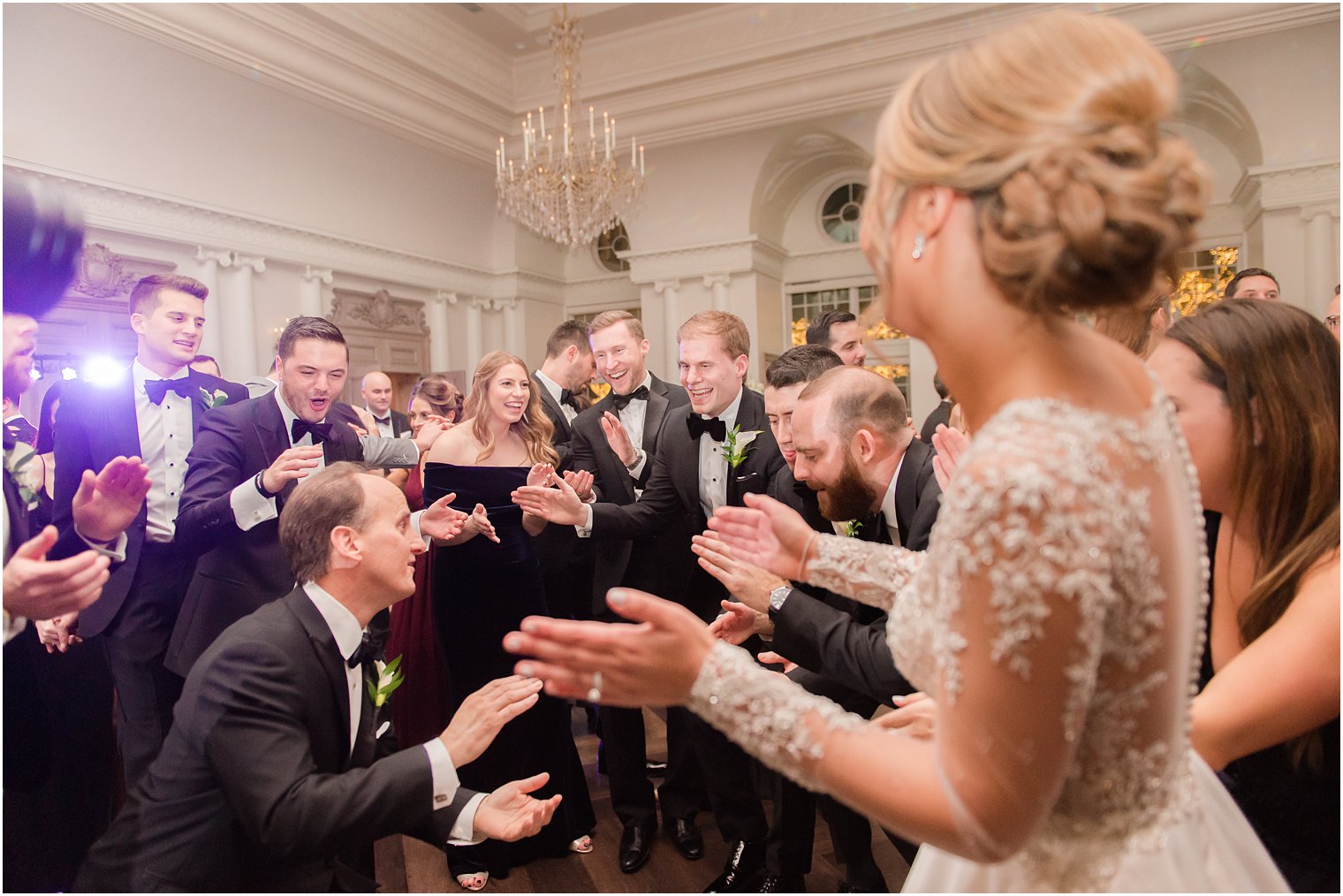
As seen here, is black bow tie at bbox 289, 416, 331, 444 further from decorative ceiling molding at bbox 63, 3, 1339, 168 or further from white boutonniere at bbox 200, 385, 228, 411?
decorative ceiling molding at bbox 63, 3, 1339, 168

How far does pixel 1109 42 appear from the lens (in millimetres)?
867

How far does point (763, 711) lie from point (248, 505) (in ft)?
8.20

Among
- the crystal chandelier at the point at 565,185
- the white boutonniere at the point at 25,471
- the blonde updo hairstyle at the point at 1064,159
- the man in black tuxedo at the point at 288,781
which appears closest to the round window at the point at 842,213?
the crystal chandelier at the point at 565,185

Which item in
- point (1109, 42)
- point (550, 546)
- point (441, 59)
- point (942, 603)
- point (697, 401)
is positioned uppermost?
point (441, 59)

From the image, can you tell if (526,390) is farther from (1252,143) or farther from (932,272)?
(1252,143)

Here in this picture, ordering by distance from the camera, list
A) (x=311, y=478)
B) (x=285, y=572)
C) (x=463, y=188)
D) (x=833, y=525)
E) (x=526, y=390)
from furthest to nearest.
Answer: (x=463, y=188) < (x=526, y=390) < (x=285, y=572) < (x=833, y=525) < (x=311, y=478)

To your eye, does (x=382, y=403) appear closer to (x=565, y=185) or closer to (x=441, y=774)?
(x=565, y=185)

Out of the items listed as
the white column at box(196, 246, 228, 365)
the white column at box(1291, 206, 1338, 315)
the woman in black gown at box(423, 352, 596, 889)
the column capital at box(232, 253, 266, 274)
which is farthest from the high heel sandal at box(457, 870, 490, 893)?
the white column at box(1291, 206, 1338, 315)

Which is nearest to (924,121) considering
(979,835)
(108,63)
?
(979,835)

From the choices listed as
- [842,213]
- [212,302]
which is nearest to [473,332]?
[212,302]

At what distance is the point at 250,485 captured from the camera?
2881mm

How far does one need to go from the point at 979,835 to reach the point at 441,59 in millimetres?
9626

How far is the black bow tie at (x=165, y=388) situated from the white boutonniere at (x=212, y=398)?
4 centimetres

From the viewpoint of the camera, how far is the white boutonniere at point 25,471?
5.08 ft
